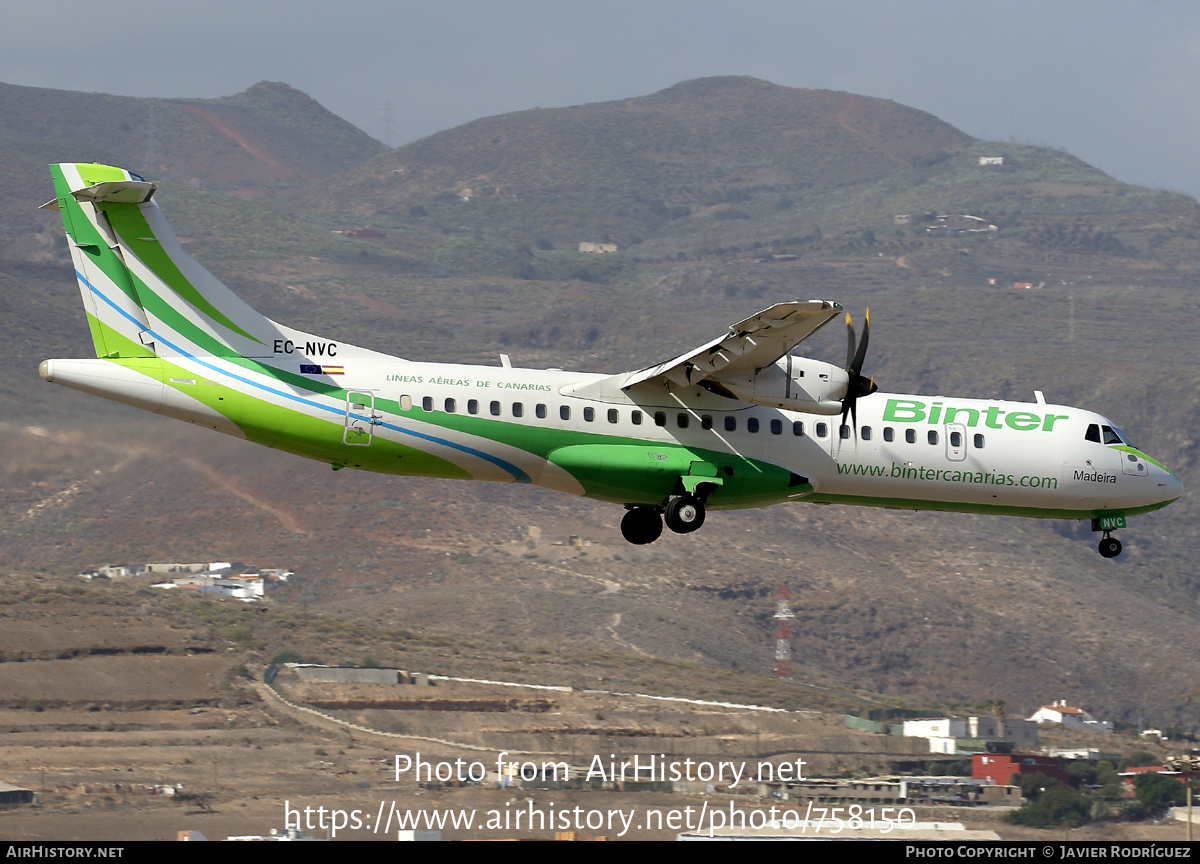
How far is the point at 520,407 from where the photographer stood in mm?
34875

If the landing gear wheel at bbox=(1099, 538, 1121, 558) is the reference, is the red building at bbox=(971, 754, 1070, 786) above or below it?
below

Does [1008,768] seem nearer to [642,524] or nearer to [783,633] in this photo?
[783,633]

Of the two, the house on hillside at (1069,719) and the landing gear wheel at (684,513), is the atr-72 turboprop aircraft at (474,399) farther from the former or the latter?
the house on hillside at (1069,719)

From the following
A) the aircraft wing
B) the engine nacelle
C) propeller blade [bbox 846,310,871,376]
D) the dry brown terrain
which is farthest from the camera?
the dry brown terrain

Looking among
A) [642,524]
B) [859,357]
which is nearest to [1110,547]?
[859,357]

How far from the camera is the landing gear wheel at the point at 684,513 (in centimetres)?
3538

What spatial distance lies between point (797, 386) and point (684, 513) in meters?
3.88

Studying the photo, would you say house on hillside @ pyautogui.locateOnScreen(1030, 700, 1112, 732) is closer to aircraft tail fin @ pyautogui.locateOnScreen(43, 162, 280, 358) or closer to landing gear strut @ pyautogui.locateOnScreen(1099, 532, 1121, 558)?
landing gear strut @ pyautogui.locateOnScreen(1099, 532, 1121, 558)

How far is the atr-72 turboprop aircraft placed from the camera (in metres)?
33.7

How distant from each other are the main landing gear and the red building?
69.2 metres

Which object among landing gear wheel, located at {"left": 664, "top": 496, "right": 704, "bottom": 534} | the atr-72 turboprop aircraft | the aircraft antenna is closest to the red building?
the aircraft antenna

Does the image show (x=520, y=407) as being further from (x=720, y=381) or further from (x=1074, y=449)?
(x=1074, y=449)

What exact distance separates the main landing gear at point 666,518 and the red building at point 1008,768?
6920cm

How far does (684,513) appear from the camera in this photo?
35.4 metres
